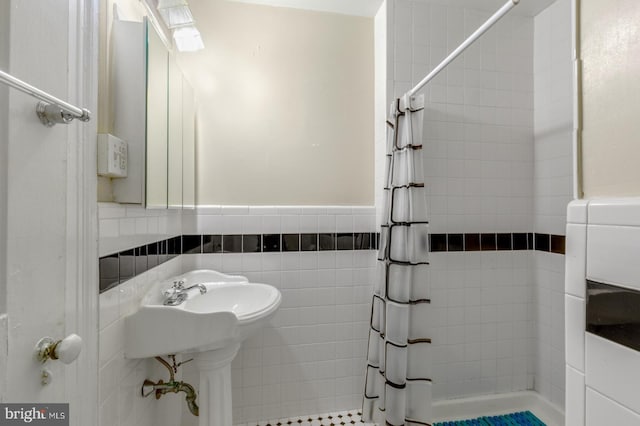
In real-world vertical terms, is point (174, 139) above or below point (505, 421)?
above

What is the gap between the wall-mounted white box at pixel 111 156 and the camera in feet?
2.79

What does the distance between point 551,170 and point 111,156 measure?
7.40ft

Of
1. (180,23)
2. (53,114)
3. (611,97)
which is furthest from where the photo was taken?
(180,23)

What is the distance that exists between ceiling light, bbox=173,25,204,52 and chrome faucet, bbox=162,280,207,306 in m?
1.19

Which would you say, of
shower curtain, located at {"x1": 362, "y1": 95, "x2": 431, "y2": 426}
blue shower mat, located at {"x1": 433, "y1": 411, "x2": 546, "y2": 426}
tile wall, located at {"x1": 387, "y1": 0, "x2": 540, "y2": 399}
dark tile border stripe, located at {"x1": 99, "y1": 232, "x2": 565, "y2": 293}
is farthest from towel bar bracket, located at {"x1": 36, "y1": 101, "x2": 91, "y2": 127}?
blue shower mat, located at {"x1": 433, "y1": 411, "x2": 546, "y2": 426}

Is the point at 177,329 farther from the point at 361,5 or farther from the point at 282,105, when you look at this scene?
the point at 361,5

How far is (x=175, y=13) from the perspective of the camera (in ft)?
→ 4.33

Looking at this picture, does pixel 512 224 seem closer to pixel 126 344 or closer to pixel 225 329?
pixel 225 329

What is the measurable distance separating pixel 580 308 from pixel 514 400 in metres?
1.85

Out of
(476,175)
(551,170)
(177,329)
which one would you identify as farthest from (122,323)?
(551,170)

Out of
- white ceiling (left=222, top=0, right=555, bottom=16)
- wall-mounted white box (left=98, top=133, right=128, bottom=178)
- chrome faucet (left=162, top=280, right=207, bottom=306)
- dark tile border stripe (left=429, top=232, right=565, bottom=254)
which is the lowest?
chrome faucet (left=162, top=280, right=207, bottom=306)

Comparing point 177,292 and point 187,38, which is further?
point 187,38

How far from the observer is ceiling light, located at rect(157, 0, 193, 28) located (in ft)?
4.12

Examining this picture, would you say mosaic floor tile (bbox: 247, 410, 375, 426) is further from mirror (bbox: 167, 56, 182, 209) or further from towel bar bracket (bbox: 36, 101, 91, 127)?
towel bar bracket (bbox: 36, 101, 91, 127)
